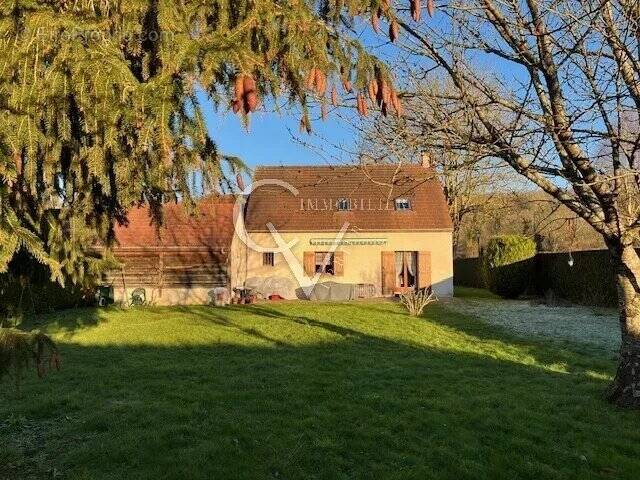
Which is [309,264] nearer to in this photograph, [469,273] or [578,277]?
[578,277]

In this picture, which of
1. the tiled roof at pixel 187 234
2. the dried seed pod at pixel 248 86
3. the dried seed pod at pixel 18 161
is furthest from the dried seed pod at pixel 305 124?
the tiled roof at pixel 187 234

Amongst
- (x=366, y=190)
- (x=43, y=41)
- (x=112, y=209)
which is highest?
(x=366, y=190)

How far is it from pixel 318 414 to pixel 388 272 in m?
18.1

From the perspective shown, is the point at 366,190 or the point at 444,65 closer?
the point at 444,65

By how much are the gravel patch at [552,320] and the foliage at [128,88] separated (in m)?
9.72

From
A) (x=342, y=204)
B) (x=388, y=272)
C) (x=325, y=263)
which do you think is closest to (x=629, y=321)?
(x=388, y=272)

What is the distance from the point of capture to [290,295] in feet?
76.7

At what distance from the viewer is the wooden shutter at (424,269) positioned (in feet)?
76.4

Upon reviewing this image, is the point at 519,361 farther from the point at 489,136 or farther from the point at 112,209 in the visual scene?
the point at 112,209

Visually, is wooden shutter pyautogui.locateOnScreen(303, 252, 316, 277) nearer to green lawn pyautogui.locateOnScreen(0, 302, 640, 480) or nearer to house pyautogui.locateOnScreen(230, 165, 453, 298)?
house pyautogui.locateOnScreen(230, 165, 453, 298)

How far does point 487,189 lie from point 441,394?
25.0m

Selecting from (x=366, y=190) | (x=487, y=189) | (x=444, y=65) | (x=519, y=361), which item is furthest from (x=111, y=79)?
(x=487, y=189)

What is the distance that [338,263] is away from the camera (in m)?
23.9

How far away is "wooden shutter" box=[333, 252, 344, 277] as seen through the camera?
23.8 m
